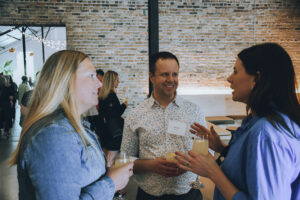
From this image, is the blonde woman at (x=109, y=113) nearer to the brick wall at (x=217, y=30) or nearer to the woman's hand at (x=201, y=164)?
the woman's hand at (x=201, y=164)

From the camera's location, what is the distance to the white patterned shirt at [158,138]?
147cm

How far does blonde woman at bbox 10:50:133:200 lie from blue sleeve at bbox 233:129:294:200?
0.55m

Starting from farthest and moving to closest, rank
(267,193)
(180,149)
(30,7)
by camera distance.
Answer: (30,7), (180,149), (267,193)

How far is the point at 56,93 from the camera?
942 millimetres

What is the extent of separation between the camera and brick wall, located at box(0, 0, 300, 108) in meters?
5.74

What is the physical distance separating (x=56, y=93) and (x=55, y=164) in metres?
0.29

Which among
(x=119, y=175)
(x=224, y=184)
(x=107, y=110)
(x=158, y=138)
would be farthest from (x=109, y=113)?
(x=224, y=184)

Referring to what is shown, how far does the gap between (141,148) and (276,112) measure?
2.90 ft

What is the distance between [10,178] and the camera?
12.5ft

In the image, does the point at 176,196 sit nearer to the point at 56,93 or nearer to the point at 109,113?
the point at 56,93

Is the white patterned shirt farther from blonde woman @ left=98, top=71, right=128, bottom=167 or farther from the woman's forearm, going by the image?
blonde woman @ left=98, top=71, right=128, bottom=167

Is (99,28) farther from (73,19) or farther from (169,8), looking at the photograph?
(169,8)

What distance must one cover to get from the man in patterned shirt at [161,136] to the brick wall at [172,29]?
4.38 m

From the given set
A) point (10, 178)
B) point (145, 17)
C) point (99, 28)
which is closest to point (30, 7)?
point (99, 28)
